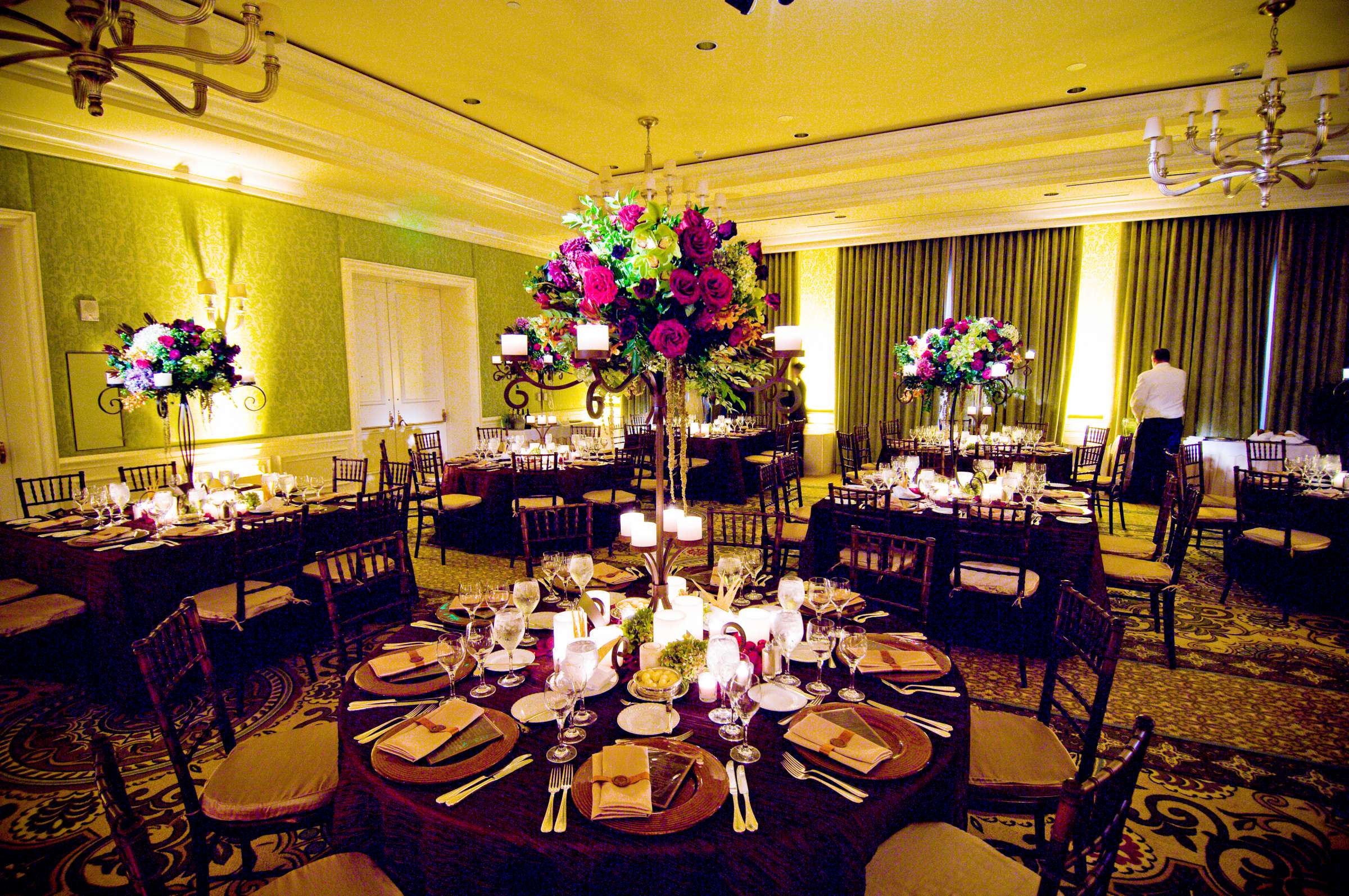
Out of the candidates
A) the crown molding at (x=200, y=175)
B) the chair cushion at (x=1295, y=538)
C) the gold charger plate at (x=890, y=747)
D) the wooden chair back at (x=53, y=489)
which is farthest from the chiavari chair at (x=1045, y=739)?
the crown molding at (x=200, y=175)

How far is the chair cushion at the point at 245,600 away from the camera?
351cm

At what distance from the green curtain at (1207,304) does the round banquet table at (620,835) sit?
30.0 ft

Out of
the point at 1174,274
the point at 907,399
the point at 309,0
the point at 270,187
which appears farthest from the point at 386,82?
the point at 1174,274

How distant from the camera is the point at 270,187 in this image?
6.66 metres

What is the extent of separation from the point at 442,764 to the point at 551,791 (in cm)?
29

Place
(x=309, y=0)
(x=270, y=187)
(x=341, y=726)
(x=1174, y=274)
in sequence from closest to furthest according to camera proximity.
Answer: (x=341, y=726)
(x=309, y=0)
(x=270, y=187)
(x=1174, y=274)

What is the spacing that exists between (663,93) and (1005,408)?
6.78 meters

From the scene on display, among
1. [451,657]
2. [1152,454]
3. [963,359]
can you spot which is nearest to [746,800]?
[451,657]

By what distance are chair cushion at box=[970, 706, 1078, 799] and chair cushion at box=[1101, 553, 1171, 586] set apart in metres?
2.27

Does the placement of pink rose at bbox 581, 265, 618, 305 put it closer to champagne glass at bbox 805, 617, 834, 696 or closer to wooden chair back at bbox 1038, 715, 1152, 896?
champagne glass at bbox 805, 617, 834, 696

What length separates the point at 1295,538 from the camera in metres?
4.68

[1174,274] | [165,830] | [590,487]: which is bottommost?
[165,830]

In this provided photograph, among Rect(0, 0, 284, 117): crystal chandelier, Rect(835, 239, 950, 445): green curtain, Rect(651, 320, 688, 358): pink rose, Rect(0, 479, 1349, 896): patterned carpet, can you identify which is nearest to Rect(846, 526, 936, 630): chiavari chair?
Rect(0, 479, 1349, 896): patterned carpet

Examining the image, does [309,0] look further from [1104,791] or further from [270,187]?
[1104,791]
